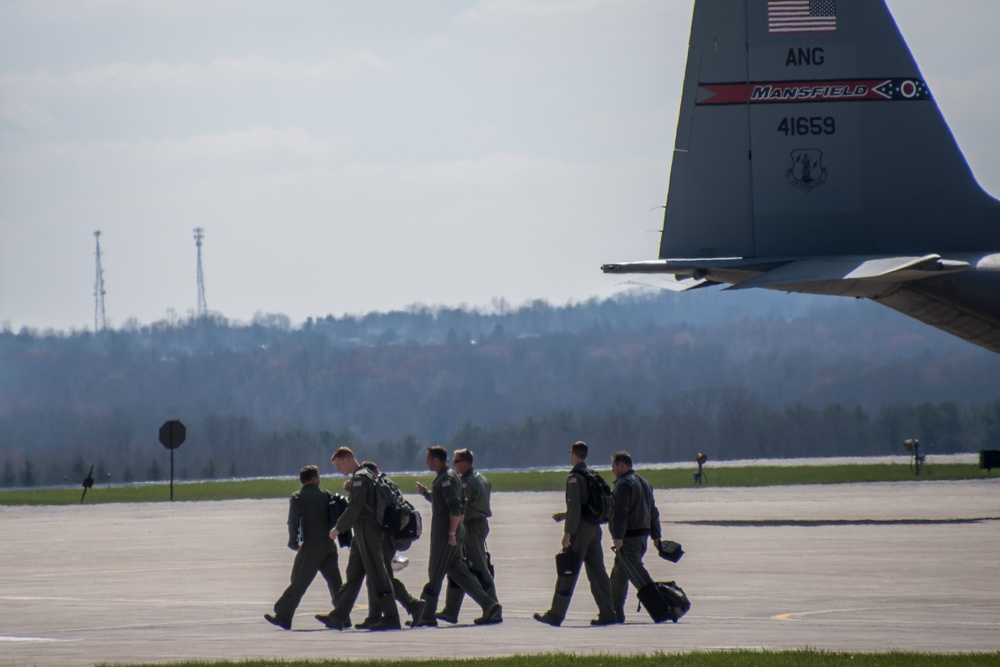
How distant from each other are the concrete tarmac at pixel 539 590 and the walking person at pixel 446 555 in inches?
14.6

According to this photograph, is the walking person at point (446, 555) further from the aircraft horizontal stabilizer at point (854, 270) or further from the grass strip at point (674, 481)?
the grass strip at point (674, 481)

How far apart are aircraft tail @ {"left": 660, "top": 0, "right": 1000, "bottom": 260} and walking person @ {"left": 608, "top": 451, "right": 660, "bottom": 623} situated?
13.1 metres

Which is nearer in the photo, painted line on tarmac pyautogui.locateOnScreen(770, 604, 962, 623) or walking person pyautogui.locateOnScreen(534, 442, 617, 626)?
painted line on tarmac pyautogui.locateOnScreen(770, 604, 962, 623)

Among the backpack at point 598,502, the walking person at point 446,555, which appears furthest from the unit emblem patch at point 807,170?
the walking person at point 446,555

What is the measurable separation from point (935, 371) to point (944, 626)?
6181 cm

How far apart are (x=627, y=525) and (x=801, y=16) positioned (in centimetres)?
1670

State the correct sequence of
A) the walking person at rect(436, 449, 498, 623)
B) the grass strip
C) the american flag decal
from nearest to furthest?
1. the walking person at rect(436, 449, 498, 623)
2. the american flag decal
3. the grass strip

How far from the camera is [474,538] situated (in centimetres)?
1791

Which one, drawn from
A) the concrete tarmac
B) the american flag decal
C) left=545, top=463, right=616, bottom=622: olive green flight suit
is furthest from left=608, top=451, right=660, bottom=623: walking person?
the american flag decal

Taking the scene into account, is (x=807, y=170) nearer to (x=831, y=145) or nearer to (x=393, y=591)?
(x=831, y=145)

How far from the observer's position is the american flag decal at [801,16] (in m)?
30.0

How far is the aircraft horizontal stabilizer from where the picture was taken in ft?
88.9

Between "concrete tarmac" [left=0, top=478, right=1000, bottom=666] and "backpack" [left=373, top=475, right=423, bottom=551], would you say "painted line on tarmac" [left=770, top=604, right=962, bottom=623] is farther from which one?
"backpack" [left=373, top=475, right=423, bottom=551]

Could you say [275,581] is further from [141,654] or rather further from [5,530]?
[5,530]
